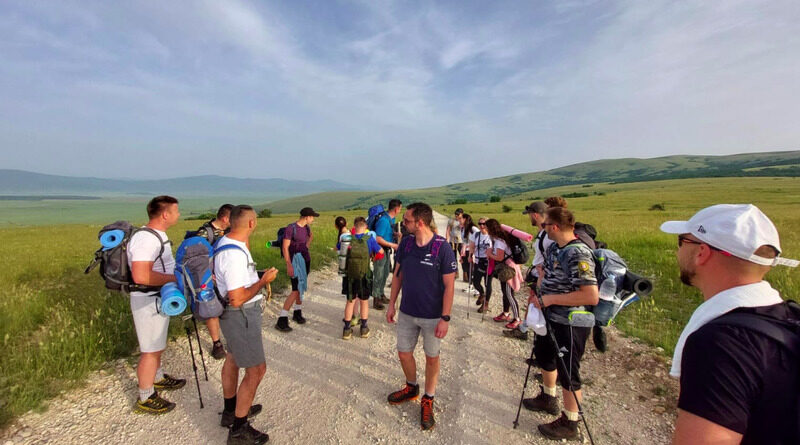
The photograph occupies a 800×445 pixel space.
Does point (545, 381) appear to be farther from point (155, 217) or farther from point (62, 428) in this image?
point (62, 428)

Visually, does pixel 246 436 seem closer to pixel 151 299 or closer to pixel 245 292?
pixel 245 292

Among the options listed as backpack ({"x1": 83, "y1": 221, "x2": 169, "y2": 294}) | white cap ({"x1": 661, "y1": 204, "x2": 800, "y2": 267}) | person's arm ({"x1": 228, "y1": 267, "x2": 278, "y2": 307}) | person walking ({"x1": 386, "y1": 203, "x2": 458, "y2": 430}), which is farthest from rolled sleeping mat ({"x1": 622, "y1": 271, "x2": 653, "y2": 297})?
backpack ({"x1": 83, "y1": 221, "x2": 169, "y2": 294})

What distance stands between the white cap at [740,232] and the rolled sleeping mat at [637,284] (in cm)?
163

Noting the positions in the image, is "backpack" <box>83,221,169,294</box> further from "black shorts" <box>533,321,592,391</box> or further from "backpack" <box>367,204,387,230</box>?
"black shorts" <box>533,321,592,391</box>

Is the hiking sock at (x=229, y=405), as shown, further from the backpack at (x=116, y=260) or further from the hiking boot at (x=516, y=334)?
the hiking boot at (x=516, y=334)

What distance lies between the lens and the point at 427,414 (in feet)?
13.3

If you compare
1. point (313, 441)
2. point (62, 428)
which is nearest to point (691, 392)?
point (313, 441)

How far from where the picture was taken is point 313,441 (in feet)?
12.5

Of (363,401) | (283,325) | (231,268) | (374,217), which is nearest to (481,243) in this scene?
(374,217)

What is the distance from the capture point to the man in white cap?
130 cm

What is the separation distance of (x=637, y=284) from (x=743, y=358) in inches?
86.7

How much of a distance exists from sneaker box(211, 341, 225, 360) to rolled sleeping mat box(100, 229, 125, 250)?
2.56m

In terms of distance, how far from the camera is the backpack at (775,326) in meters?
1.28

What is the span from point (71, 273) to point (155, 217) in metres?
9.80
